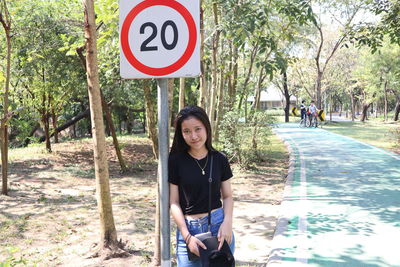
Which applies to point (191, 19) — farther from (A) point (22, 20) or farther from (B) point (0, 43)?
Result: (B) point (0, 43)

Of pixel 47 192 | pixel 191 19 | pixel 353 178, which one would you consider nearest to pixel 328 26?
pixel 353 178

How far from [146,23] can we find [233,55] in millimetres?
10463

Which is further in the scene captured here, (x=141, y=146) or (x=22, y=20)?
(x=141, y=146)

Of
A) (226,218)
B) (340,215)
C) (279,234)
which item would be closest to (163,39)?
(226,218)

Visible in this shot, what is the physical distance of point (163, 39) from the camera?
216 centimetres

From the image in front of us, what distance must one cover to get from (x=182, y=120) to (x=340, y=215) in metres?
4.31

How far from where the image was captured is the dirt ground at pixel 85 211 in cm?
476

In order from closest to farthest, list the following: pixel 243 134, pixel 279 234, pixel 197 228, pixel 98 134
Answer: pixel 197 228 → pixel 98 134 → pixel 279 234 → pixel 243 134

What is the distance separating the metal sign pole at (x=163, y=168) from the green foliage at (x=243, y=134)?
7.92 metres

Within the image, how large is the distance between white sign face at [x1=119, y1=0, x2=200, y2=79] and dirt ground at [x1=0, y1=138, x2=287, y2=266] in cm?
191

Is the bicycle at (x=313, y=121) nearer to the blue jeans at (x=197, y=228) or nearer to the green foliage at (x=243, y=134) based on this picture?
the green foliage at (x=243, y=134)

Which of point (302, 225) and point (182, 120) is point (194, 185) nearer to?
point (182, 120)

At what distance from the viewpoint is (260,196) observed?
305 inches

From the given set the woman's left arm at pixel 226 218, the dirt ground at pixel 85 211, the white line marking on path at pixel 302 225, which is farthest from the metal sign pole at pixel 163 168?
the white line marking on path at pixel 302 225
